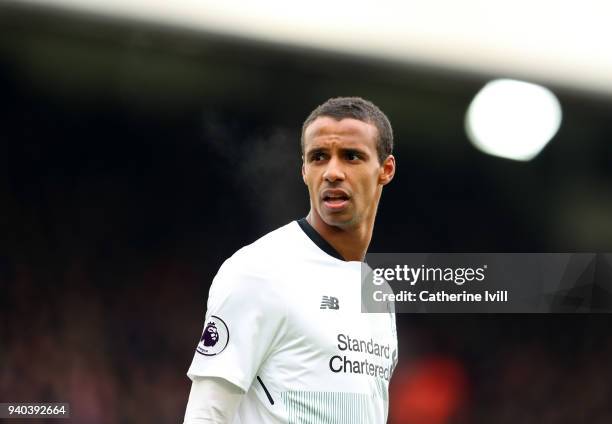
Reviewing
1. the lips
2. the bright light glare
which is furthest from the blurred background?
the lips

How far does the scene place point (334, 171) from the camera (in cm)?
242

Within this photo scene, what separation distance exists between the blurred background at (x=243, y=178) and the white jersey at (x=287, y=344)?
2682mm

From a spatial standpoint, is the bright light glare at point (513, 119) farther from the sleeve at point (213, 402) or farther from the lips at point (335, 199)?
the sleeve at point (213, 402)

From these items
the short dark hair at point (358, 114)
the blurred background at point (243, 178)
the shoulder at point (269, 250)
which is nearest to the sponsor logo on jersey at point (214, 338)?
the shoulder at point (269, 250)

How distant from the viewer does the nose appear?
7.94 feet

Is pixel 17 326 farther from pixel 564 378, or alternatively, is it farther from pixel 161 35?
pixel 564 378

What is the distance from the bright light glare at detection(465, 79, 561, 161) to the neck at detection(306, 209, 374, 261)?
299 cm

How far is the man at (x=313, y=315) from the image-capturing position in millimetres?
2088

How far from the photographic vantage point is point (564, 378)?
5410 mm

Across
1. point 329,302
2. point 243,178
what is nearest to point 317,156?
point 329,302

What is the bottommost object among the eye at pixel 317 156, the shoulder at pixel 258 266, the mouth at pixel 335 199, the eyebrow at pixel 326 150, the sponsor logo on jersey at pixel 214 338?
the sponsor logo on jersey at pixel 214 338

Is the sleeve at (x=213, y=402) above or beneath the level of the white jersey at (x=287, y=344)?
beneath

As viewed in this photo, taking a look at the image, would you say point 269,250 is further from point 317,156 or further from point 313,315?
point 317,156

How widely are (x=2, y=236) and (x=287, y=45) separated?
190 cm
